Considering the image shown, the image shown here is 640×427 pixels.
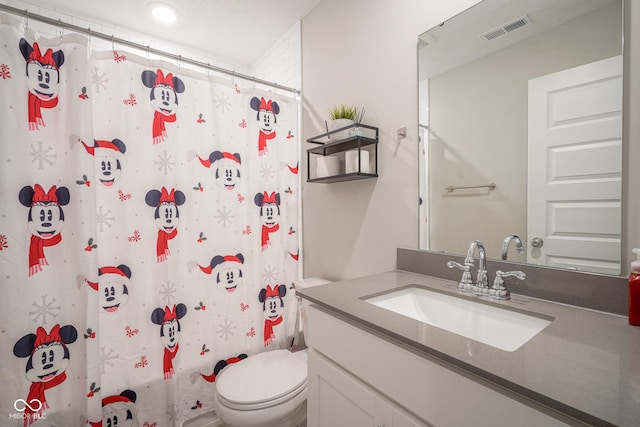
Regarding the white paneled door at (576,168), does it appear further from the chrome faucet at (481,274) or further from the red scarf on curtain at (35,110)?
the red scarf on curtain at (35,110)

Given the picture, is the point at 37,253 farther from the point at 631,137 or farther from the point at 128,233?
the point at 631,137

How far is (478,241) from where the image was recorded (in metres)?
1.01

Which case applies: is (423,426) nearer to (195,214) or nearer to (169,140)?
(195,214)

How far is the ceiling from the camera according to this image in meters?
1.83

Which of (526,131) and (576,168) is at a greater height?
(526,131)

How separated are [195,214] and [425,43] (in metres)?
1.42

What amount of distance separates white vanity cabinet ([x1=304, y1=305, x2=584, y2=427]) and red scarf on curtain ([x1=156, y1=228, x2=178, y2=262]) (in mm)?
916

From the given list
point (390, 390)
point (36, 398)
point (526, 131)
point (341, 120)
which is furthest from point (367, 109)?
point (36, 398)

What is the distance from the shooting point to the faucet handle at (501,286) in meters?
0.91

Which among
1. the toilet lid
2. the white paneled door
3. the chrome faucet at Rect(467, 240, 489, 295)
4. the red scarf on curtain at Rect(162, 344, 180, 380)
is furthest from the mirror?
the red scarf on curtain at Rect(162, 344, 180, 380)

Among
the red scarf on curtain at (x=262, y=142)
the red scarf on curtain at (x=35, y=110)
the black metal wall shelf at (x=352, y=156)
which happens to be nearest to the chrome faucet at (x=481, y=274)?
the black metal wall shelf at (x=352, y=156)

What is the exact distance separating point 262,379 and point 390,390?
0.82 metres

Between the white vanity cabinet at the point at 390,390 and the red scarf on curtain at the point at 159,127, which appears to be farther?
the red scarf on curtain at the point at 159,127

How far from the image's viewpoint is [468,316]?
0.93 m
